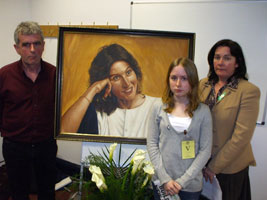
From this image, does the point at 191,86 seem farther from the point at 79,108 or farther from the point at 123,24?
the point at 123,24

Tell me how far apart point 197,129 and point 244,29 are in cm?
128

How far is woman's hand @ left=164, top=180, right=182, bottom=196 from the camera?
1.21m

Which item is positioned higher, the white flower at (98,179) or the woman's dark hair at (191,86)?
the woman's dark hair at (191,86)

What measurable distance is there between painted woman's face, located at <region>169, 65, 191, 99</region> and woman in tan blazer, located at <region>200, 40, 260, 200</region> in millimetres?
289

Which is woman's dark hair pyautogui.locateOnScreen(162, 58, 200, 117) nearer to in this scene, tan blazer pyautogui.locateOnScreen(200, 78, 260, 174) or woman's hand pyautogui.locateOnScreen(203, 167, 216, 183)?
tan blazer pyautogui.locateOnScreen(200, 78, 260, 174)

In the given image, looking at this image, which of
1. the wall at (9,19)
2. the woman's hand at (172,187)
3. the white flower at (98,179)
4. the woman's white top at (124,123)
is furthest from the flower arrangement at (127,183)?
the wall at (9,19)

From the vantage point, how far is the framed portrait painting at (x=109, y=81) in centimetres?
152

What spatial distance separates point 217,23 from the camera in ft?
6.59

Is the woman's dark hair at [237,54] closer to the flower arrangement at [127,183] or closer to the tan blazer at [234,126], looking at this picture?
the tan blazer at [234,126]

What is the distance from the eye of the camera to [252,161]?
143cm

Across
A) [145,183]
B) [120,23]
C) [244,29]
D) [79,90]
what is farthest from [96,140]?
[244,29]

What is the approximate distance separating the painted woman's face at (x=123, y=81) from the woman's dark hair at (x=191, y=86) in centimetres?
30

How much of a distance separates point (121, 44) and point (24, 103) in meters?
0.84

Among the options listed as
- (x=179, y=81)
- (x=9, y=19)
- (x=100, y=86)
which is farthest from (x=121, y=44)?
(x=9, y=19)
